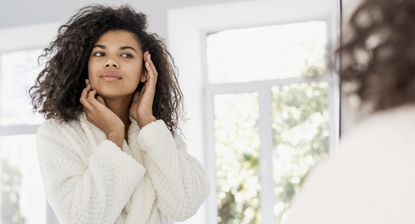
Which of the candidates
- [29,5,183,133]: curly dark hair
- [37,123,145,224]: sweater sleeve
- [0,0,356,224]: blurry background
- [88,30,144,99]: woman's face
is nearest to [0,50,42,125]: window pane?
[0,0,356,224]: blurry background

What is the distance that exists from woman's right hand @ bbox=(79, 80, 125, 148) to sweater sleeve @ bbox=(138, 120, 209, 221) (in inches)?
2.1

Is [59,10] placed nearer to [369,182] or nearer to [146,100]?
[146,100]

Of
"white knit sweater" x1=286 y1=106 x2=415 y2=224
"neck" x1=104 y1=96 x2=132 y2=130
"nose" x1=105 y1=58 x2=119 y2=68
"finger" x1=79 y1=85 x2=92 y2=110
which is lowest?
"neck" x1=104 y1=96 x2=132 y2=130

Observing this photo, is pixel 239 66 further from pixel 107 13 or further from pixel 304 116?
pixel 107 13

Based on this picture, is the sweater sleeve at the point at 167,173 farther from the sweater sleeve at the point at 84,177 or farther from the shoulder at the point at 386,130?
the shoulder at the point at 386,130

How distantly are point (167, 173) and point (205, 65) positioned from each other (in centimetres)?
180

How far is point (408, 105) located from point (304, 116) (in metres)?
2.84

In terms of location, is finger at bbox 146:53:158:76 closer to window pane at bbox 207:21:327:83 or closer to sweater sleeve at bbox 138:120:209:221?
sweater sleeve at bbox 138:120:209:221

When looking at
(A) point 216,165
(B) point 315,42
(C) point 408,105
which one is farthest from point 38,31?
(C) point 408,105

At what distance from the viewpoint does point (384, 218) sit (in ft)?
1.11

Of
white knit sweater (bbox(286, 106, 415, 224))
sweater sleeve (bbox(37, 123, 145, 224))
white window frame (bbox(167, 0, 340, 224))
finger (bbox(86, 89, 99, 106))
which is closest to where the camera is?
white knit sweater (bbox(286, 106, 415, 224))

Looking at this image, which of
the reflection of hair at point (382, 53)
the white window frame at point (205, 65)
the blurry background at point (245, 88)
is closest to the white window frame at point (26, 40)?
the blurry background at point (245, 88)

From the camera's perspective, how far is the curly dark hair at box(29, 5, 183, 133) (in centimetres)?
161

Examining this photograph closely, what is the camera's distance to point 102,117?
1580 mm
